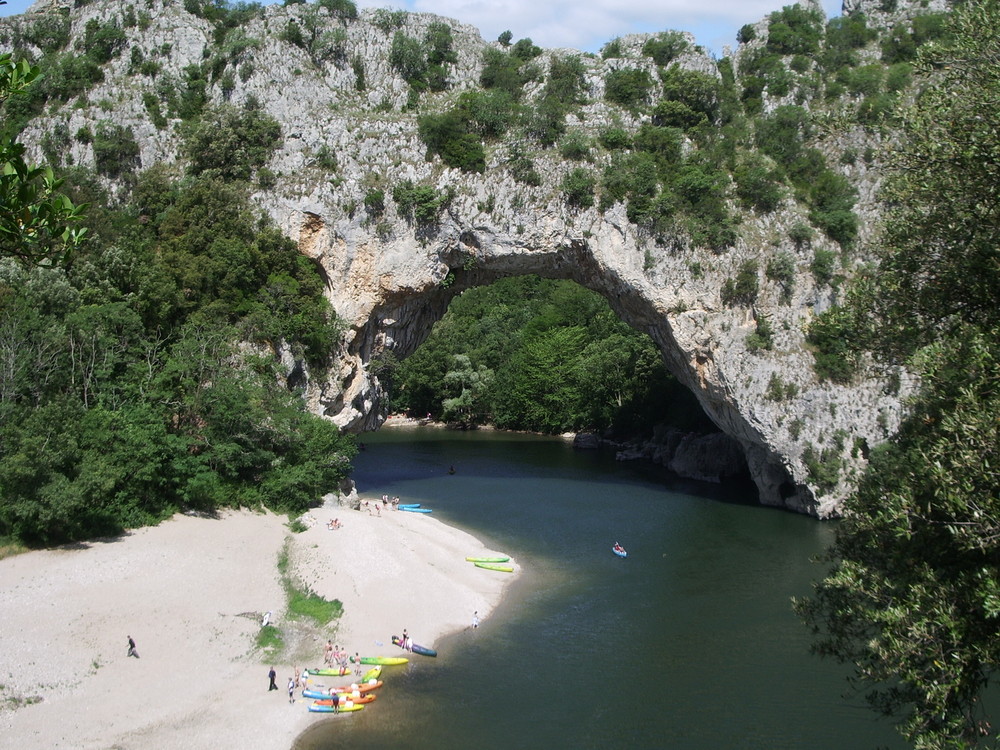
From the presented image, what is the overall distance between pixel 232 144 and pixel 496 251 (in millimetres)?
13456

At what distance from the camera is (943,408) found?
10008mm

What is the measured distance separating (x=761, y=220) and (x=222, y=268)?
988 inches

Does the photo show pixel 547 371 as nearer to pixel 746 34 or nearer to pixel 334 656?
pixel 746 34

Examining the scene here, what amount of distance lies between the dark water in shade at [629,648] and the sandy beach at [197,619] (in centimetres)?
164

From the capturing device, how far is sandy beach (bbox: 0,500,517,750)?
59.8 ft

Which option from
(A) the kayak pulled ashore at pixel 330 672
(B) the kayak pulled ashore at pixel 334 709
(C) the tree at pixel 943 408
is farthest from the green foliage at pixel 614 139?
(C) the tree at pixel 943 408

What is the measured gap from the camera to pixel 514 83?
4344 centimetres

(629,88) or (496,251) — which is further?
(629,88)

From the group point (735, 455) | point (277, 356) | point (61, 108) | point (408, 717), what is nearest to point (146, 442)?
point (277, 356)

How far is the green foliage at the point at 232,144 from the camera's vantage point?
1516 inches

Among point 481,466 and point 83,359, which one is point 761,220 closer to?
point 481,466

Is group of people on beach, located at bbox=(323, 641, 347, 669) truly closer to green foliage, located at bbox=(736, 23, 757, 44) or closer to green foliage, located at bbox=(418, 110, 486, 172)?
green foliage, located at bbox=(418, 110, 486, 172)

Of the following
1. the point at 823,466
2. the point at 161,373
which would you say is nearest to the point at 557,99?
the point at 823,466

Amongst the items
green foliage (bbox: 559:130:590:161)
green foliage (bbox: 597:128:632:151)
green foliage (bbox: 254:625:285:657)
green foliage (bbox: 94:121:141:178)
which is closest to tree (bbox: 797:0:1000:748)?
green foliage (bbox: 254:625:285:657)
